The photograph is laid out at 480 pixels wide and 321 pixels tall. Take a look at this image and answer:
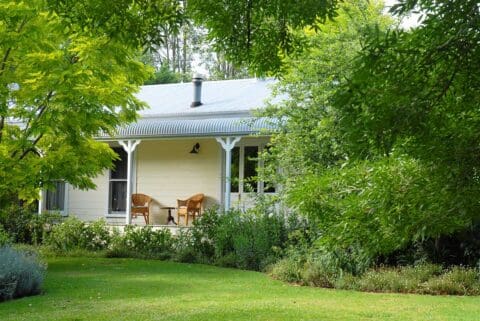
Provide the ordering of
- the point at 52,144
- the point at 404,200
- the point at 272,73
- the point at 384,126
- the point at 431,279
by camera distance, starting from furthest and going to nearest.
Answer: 1. the point at 52,144
2. the point at 431,279
3. the point at 272,73
4. the point at 404,200
5. the point at 384,126

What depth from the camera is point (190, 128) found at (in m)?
18.1

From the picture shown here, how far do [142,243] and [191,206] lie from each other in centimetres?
208

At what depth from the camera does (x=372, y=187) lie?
3002 mm

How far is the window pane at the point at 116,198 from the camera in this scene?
2106cm

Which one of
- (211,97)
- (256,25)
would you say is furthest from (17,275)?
(211,97)

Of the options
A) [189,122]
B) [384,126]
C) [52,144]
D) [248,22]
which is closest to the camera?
[384,126]

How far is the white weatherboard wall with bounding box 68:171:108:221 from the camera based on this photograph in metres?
21.2

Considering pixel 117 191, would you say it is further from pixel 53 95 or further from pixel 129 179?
pixel 53 95

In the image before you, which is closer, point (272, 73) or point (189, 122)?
point (272, 73)

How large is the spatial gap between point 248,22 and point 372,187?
3.86 ft

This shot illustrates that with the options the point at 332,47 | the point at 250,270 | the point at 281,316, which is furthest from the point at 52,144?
the point at 281,316

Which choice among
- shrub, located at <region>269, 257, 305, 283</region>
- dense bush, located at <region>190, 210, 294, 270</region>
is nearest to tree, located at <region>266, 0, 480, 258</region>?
shrub, located at <region>269, 257, 305, 283</region>

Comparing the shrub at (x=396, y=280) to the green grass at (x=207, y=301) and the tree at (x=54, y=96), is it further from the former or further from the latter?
the tree at (x=54, y=96)

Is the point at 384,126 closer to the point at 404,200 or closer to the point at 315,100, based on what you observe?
the point at 404,200
